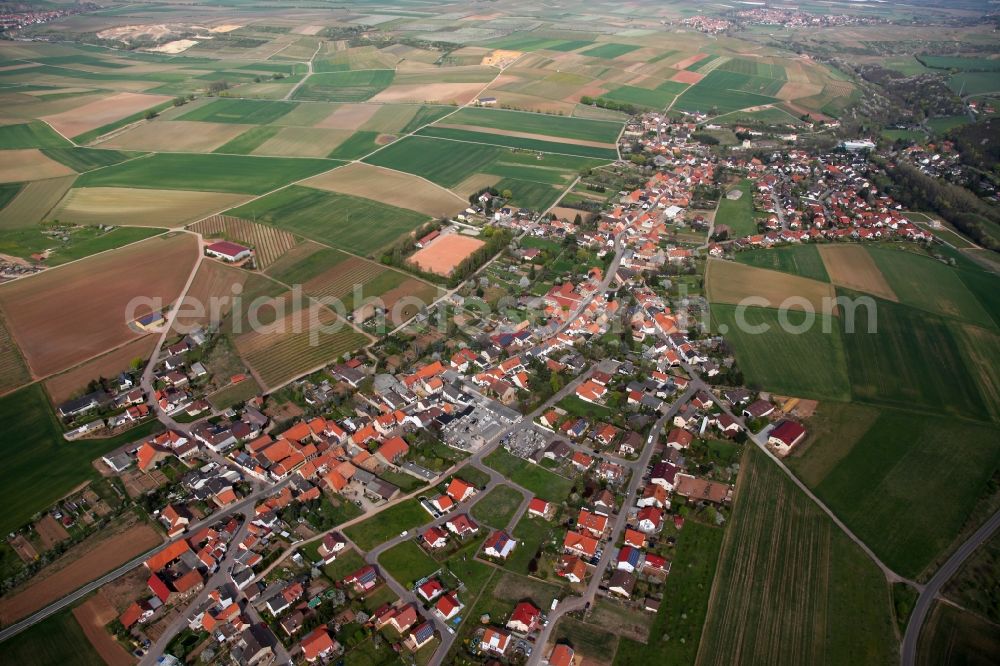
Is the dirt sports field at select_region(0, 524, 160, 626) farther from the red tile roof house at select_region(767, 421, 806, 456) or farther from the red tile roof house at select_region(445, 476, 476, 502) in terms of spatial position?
the red tile roof house at select_region(767, 421, 806, 456)

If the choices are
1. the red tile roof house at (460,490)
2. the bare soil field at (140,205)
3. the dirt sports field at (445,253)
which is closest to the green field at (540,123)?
the dirt sports field at (445,253)

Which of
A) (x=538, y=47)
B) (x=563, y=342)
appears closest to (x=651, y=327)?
(x=563, y=342)

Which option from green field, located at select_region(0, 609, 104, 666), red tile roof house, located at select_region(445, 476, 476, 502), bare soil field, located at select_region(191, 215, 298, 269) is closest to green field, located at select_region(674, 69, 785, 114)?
bare soil field, located at select_region(191, 215, 298, 269)

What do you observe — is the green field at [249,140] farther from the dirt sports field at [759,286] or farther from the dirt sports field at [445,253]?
the dirt sports field at [759,286]

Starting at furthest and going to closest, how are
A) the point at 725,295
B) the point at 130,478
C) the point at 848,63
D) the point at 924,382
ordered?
1. the point at 848,63
2. the point at 725,295
3. the point at 924,382
4. the point at 130,478

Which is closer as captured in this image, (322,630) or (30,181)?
(322,630)

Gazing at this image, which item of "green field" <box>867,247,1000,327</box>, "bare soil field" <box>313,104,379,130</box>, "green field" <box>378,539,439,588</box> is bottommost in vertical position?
"green field" <box>378,539,439,588</box>

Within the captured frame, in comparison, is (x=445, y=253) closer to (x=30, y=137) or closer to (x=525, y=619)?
(x=525, y=619)

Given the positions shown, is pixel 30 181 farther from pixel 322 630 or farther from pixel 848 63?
pixel 848 63
